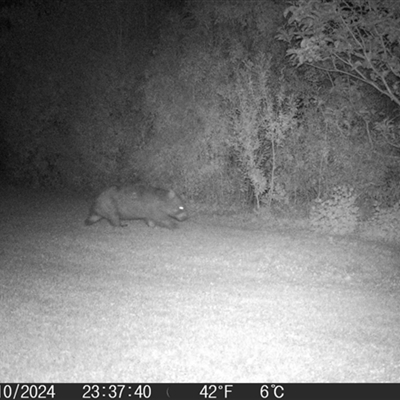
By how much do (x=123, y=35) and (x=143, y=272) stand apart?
339 inches

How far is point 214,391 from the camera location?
3.19 meters

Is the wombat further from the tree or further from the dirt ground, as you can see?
the tree

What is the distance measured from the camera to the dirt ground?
3516 mm

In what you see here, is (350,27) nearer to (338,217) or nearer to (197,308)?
(338,217)

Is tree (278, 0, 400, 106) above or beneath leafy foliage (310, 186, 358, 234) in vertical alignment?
above

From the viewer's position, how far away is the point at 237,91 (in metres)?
9.78

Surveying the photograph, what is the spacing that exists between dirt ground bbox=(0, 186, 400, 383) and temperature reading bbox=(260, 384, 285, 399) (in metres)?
0.10

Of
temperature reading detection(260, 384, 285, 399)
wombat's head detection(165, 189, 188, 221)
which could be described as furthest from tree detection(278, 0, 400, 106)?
temperature reading detection(260, 384, 285, 399)

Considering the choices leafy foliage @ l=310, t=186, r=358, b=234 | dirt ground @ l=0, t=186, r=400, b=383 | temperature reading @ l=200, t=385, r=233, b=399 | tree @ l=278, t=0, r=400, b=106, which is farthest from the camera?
leafy foliage @ l=310, t=186, r=358, b=234

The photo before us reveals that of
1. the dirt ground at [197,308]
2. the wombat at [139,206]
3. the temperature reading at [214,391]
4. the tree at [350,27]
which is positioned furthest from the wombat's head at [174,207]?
the temperature reading at [214,391]

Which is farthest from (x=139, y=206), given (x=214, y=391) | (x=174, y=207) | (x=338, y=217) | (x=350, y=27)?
(x=214, y=391)

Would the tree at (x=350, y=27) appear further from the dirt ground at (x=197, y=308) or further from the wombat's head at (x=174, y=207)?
the wombat's head at (x=174, y=207)

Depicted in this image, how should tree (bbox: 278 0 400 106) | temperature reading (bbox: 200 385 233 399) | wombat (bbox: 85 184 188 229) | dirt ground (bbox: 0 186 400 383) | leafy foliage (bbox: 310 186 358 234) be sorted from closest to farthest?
temperature reading (bbox: 200 385 233 399) < dirt ground (bbox: 0 186 400 383) < tree (bbox: 278 0 400 106) < leafy foliage (bbox: 310 186 358 234) < wombat (bbox: 85 184 188 229)

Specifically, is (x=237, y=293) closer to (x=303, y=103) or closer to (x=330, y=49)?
(x=330, y=49)
